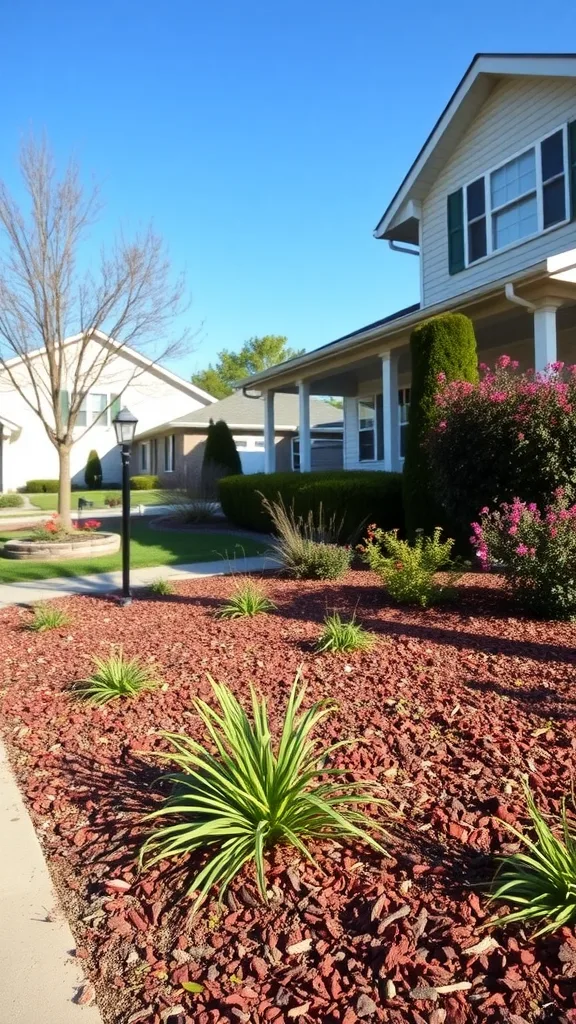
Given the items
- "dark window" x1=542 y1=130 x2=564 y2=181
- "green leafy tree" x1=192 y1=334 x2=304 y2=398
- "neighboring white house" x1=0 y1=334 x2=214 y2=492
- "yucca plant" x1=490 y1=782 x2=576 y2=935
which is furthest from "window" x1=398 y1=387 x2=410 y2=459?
"green leafy tree" x1=192 y1=334 x2=304 y2=398

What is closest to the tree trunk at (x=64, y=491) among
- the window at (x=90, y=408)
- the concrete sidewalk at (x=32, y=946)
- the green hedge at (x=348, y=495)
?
the green hedge at (x=348, y=495)

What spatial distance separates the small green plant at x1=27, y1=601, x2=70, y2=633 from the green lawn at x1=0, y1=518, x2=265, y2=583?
3220mm

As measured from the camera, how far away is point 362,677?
488cm

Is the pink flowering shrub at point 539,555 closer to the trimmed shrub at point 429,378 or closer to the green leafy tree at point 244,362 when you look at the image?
the trimmed shrub at point 429,378

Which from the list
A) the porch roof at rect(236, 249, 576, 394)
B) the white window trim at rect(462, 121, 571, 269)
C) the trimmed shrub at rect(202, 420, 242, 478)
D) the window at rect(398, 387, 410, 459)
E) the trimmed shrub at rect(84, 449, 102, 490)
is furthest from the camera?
the trimmed shrub at rect(84, 449, 102, 490)

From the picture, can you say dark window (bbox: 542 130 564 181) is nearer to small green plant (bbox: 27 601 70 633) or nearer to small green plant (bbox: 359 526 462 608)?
small green plant (bbox: 359 526 462 608)

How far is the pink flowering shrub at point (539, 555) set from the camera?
602cm

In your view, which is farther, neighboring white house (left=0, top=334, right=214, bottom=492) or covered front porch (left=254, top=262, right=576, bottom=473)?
neighboring white house (left=0, top=334, right=214, bottom=492)

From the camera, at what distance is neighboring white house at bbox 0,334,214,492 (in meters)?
32.9

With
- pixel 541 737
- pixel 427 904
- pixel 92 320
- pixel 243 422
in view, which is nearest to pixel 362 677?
pixel 541 737

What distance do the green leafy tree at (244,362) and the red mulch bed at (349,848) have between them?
187 ft

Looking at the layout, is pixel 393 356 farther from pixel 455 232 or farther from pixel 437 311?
pixel 455 232

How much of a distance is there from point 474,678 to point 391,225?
13083 millimetres

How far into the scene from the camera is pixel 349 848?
2904 millimetres
